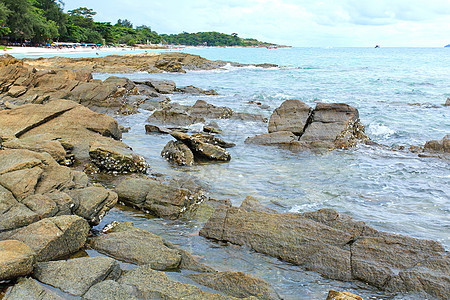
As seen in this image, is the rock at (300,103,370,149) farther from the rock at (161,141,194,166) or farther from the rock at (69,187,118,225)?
the rock at (69,187,118,225)

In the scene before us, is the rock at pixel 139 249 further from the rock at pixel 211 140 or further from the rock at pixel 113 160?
the rock at pixel 211 140

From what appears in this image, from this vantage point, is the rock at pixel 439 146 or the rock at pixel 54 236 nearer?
the rock at pixel 54 236

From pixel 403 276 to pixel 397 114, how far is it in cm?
2125

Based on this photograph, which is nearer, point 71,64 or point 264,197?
point 264,197

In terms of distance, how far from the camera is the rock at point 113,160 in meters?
11.4

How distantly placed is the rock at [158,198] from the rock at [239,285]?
3.02 m

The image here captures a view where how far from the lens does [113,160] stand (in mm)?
11477

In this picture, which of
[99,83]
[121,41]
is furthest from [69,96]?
[121,41]

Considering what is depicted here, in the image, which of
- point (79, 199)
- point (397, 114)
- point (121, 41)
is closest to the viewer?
point (79, 199)

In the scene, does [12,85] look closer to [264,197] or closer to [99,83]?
[99,83]

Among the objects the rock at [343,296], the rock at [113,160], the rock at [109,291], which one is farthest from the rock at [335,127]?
the rock at [109,291]

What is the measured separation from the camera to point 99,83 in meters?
26.1

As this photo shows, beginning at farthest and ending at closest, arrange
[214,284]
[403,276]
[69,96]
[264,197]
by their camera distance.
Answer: [69,96]
[264,197]
[403,276]
[214,284]

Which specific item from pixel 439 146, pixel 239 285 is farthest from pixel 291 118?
pixel 239 285
